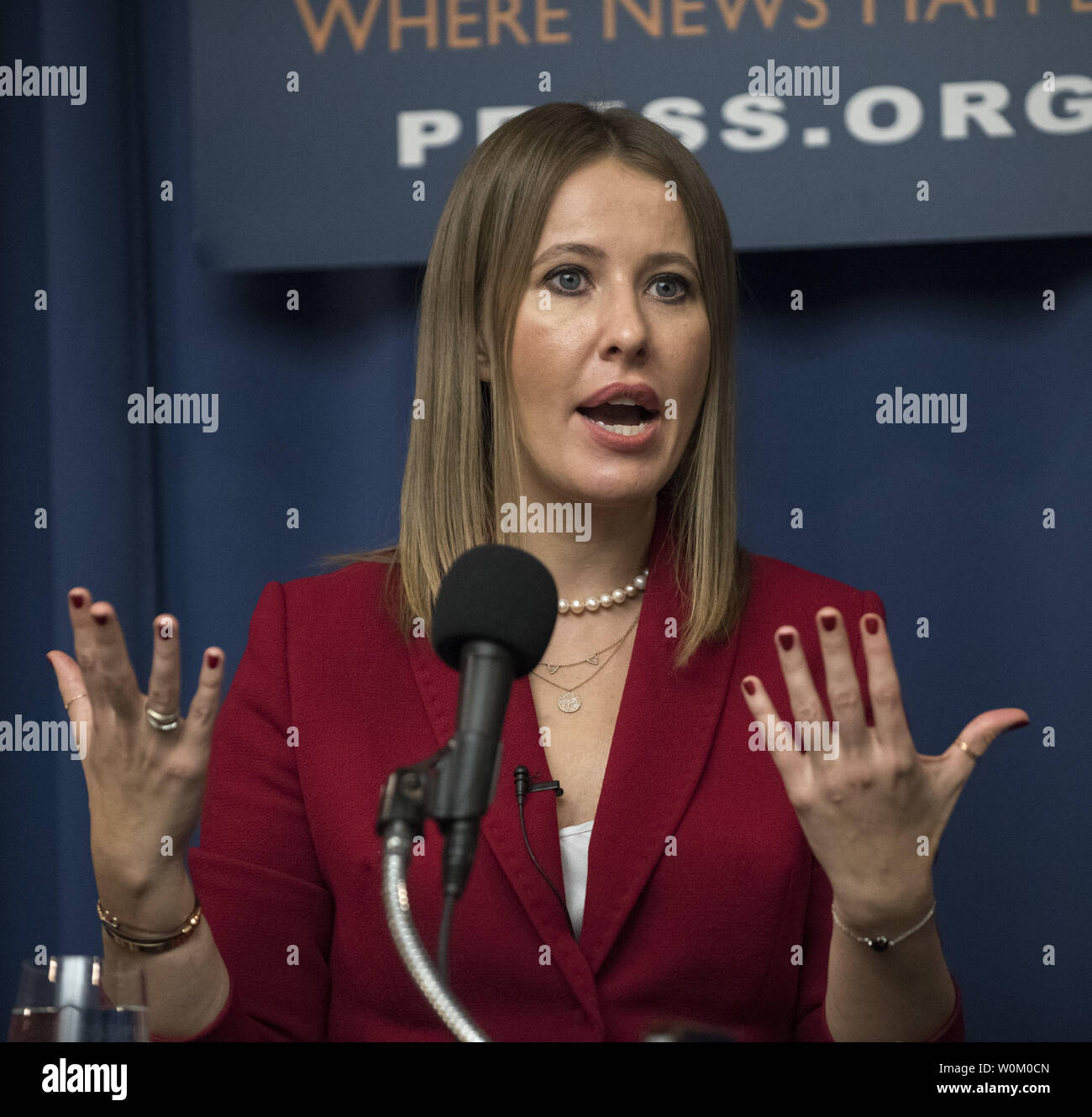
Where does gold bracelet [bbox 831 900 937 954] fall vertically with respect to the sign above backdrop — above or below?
below

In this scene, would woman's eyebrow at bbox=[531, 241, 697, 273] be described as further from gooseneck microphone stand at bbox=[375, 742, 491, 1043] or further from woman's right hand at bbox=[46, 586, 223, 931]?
gooseneck microphone stand at bbox=[375, 742, 491, 1043]

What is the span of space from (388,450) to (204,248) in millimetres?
348

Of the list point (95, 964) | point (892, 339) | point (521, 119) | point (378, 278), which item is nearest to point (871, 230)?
point (892, 339)

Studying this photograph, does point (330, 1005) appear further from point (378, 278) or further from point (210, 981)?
point (378, 278)

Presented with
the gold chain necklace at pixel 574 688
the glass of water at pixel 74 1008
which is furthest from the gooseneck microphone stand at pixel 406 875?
the gold chain necklace at pixel 574 688

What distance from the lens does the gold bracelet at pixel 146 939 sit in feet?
3.08

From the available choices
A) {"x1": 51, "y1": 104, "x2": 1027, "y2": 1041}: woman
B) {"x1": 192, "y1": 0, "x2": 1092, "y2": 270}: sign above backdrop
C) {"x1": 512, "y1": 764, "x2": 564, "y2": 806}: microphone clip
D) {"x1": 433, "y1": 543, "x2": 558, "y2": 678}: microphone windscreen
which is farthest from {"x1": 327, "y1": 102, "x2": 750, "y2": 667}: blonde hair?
{"x1": 433, "y1": 543, "x2": 558, "y2": 678}: microphone windscreen

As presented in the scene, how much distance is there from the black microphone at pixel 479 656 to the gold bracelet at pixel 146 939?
1.20 ft

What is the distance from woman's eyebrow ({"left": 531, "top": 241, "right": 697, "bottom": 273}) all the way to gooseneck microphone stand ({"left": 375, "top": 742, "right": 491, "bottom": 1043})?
28.6 inches

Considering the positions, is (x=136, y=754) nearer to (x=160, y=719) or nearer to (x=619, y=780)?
(x=160, y=719)

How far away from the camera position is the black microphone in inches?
24.7

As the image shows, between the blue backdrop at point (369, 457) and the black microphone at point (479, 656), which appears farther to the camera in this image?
the blue backdrop at point (369, 457)

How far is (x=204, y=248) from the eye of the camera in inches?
67.2

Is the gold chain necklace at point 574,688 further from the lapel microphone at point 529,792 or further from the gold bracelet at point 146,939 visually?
the gold bracelet at point 146,939
